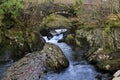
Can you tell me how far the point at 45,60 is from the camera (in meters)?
20.7

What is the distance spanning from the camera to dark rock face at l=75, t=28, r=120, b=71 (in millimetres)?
21450

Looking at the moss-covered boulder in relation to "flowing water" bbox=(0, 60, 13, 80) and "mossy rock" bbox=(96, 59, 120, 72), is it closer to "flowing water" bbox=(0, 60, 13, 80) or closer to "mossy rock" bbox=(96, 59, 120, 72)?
"flowing water" bbox=(0, 60, 13, 80)

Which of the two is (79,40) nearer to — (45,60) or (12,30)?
(12,30)

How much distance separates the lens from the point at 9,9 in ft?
83.1

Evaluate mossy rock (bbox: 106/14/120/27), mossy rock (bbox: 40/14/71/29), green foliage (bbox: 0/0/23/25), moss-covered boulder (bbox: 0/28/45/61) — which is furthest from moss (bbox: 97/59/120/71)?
mossy rock (bbox: 40/14/71/29)

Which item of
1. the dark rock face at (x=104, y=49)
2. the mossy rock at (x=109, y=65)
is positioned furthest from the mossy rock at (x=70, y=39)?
the mossy rock at (x=109, y=65)

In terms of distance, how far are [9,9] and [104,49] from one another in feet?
30.4

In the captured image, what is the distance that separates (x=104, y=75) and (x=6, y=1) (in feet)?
37.0

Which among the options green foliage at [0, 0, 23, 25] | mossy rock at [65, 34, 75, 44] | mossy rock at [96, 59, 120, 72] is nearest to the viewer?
mossy rock at [96, 59, 120, 72]

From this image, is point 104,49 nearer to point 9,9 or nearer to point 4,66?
point 4,66

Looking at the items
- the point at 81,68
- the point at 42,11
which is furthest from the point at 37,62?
the point at 42,11

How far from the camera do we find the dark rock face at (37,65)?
18062mm

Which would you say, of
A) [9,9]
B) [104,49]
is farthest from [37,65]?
[9,9]

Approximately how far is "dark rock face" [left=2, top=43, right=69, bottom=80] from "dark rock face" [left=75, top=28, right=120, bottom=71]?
109 inches
